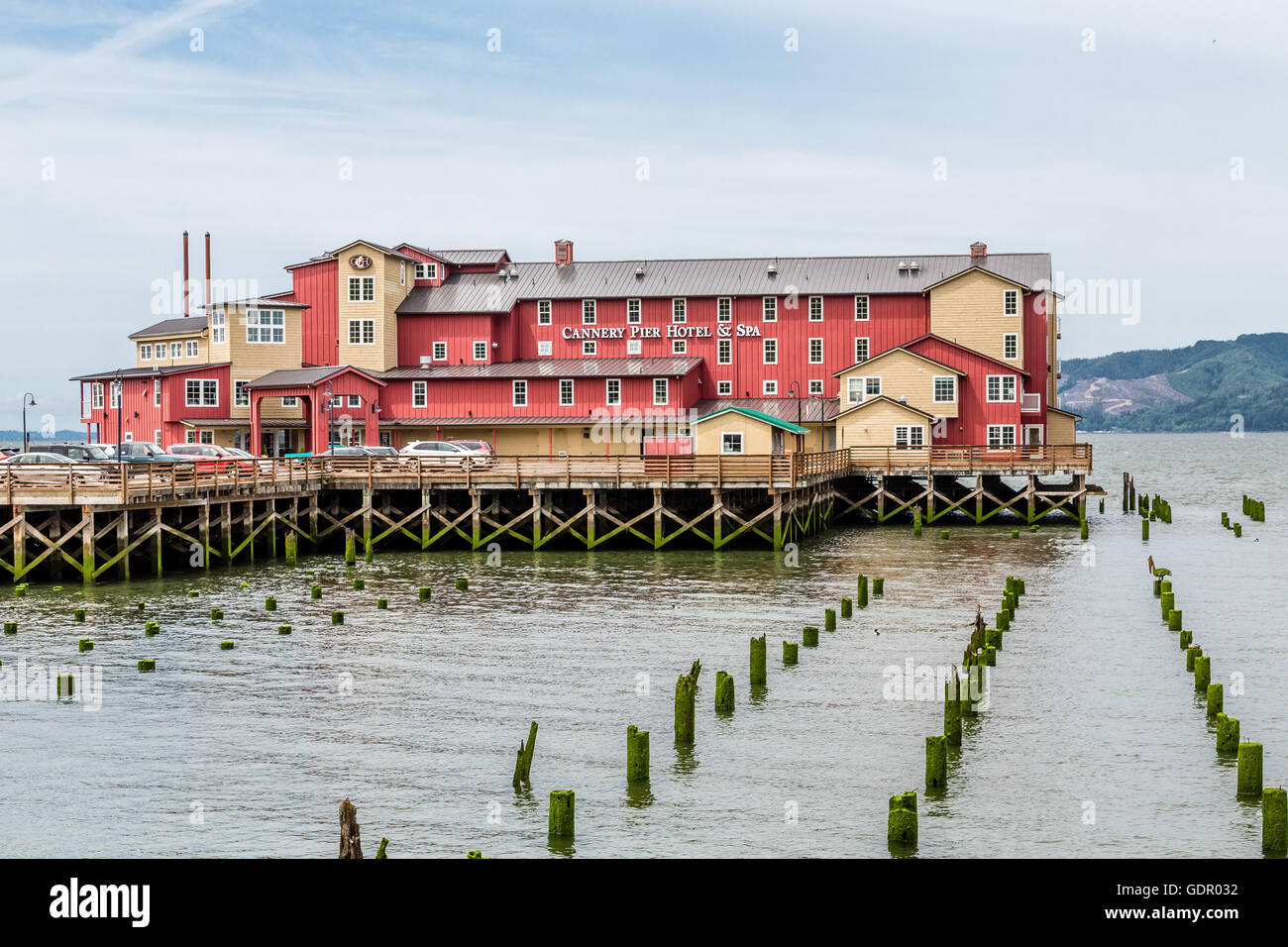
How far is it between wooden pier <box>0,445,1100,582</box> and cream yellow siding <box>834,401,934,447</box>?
23.6ft

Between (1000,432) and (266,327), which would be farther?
(266,327)

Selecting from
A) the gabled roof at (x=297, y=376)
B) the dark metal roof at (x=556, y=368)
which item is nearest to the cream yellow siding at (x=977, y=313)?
the dark metal roof at (x=556, y=368)

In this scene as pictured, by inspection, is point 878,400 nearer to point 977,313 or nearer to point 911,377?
point 911,377

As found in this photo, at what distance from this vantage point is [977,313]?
74750mm

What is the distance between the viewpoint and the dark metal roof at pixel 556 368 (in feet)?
243

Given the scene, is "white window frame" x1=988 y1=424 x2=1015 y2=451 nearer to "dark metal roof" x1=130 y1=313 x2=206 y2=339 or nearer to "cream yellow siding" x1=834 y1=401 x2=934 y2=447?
"cream yellow siding" x1=834 y1=401 x2=934 y2=447

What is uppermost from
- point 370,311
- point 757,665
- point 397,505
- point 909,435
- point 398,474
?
point 370,311

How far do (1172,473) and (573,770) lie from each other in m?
131

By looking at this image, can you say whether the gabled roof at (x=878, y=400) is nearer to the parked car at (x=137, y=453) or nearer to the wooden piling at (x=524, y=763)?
the parked car at (x=137, y=453)

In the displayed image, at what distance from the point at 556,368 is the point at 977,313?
23.0 meters

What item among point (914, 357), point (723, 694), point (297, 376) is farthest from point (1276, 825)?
point (297, 376)

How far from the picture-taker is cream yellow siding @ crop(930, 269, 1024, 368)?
2928 inches
